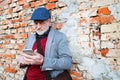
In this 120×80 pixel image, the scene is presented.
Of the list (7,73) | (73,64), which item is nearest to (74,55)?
(73,64)

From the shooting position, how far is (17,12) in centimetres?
372

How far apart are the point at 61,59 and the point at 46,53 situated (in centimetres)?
21

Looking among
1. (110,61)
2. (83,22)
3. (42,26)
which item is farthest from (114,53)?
(42,26)

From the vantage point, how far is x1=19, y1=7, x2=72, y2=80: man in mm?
2549

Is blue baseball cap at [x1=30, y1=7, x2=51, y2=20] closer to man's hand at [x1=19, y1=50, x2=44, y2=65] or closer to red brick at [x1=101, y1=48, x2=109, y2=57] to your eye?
man's hand at [x1=19, y1=50, x2=44, y2=65]

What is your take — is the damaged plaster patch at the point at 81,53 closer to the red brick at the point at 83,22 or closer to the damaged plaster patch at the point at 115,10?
the red brick at the point at 83,22

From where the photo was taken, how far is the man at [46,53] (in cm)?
255

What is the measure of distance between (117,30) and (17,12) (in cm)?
192

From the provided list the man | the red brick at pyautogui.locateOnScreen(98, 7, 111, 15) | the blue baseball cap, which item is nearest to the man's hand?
the man

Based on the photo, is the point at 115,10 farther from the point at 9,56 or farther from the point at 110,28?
the point at 9,56

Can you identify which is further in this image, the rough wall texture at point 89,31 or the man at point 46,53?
the man at point 46,53

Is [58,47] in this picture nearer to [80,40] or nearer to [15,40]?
[80,40]

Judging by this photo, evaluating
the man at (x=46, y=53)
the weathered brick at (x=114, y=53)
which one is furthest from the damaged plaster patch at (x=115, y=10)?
the man at (x=46, y=53)

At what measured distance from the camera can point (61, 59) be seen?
8.39ft
